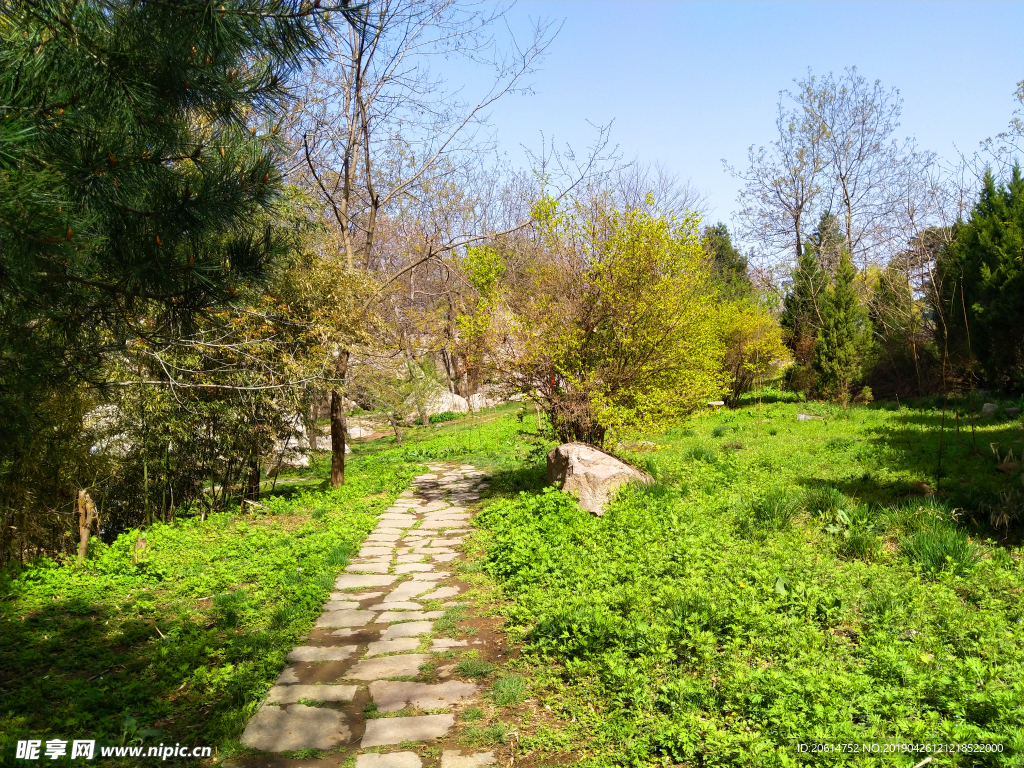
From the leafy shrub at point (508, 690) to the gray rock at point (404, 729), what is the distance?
0.92 feet

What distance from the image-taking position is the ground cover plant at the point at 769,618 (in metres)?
2.81

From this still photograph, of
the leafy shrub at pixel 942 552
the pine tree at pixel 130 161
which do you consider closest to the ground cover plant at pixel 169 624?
the pine tree at pixel 130 161

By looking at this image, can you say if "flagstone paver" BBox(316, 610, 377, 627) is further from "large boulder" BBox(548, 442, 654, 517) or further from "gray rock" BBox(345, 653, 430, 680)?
"large boulder" BBox(548, 442, 654, 517)

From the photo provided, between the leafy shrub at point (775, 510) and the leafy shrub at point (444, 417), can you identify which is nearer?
the leafy shrub at point (775, 510)

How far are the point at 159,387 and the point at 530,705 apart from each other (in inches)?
225

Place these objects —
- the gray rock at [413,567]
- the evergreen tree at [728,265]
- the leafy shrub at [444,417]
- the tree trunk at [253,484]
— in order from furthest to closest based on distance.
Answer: the leafy shrub at [444,417] → the evergreen tree at [728,265] → the tree trunk at [253,484] → the gray rock at [413,567]

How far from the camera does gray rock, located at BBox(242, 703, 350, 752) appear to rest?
3.10m

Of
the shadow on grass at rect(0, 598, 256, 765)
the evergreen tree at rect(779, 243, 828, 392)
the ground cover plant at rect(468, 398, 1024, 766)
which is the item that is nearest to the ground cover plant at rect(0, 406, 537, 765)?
the shadow on grass at rect(0, 598, 256, 765)

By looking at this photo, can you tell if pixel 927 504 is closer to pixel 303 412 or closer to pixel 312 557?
pixel 312 557

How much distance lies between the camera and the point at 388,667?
12.8ft

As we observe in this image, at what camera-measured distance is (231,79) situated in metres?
3.03

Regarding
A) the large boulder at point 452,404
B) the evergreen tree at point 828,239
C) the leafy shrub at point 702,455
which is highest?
the evergreen tree at point 828,239

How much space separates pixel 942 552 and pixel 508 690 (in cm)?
321

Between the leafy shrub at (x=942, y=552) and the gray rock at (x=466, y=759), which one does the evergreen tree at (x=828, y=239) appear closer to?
the leafy shrub at (x=942, y=552)
